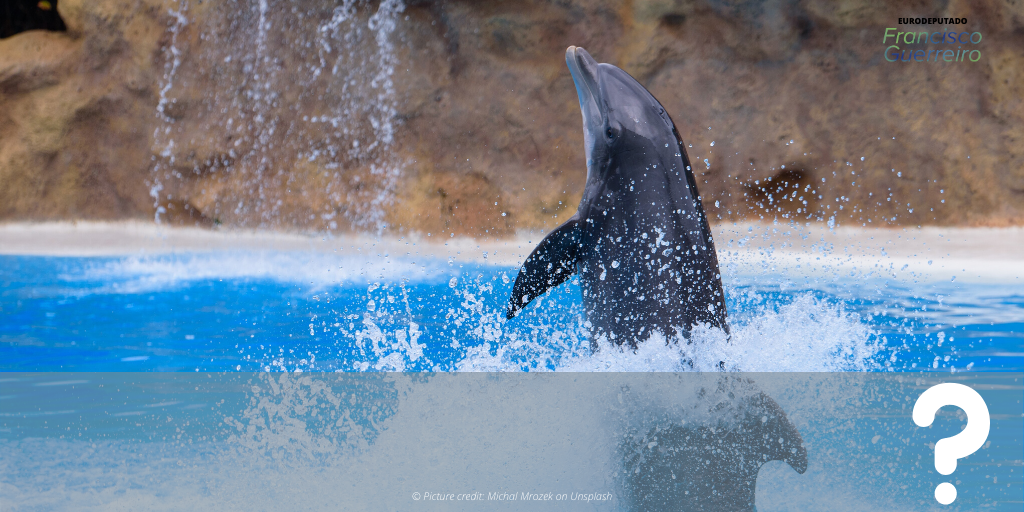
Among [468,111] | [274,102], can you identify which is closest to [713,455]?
[468,111]

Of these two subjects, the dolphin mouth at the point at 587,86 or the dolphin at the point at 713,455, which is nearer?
the dolphin at the point at 713,455

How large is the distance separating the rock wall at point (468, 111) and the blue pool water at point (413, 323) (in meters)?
1.69

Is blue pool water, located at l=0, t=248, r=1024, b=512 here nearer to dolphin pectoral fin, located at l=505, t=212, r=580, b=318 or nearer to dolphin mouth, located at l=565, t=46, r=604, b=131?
dolphin pectoral fin, located at l=505, t=212, r=580, b=318

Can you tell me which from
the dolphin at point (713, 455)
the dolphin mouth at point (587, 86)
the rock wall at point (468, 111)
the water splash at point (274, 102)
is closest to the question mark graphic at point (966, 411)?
the dolphin at point (713, 455)

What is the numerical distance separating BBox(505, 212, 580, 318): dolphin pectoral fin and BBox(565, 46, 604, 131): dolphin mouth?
0.52 metres

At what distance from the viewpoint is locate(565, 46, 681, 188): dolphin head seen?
350cm

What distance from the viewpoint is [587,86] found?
3746mm

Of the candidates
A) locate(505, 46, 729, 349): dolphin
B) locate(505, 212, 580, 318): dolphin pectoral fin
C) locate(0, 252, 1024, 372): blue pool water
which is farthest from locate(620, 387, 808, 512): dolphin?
locate(505, 212, 580, 318): dolphin pectoral fin

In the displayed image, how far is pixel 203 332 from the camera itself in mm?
6488

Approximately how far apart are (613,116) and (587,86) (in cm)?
28

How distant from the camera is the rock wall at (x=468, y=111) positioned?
34.4ft

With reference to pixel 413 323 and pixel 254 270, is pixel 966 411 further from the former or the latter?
pixel 254 270

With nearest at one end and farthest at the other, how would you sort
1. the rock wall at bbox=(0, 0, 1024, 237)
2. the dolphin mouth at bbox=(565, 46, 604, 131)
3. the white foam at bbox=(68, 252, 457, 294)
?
the dolphin mouth at bbox=(565, 46, 604, 131)
the white foam at bbox=(68, 252, 457, 294)
the rock wall at bbox=(0, 0, 1024, 237)

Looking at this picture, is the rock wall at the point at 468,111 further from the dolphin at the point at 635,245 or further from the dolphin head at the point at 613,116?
the dolphin at the point at 635,245
